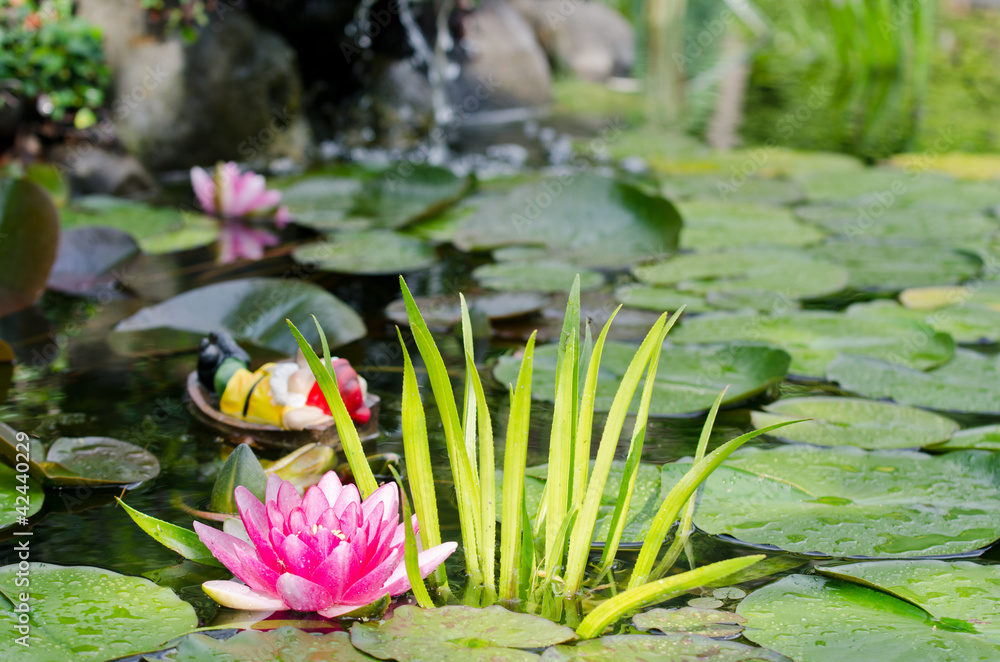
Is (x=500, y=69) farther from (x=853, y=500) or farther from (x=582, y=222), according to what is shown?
(x=853, y=500)

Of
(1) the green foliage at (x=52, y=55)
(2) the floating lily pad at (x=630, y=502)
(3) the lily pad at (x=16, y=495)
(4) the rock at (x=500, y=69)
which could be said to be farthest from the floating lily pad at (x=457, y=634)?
(4) the rock at (x=500, y=69)

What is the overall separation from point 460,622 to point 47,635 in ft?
1.41

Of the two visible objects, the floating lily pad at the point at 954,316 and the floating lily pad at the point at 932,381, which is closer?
the floating lily pad at the point at 932,381

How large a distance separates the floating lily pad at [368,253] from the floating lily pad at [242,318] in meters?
0.53

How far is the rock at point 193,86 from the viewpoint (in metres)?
3.73

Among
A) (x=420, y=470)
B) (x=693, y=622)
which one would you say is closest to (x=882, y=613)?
(x=693, y=622)

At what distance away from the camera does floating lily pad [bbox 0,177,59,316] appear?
2.08m

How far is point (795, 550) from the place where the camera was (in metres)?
1.11

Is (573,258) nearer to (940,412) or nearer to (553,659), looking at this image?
(940,412)

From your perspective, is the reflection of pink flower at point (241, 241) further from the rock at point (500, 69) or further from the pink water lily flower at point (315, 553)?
the rock at point (500, 69)

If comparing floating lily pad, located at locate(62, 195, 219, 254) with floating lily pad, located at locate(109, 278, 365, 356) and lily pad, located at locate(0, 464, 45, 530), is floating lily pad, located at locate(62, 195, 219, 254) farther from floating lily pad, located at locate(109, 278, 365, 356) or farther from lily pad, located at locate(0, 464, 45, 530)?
lily pad, located at locate(0, 464, 45, 530)

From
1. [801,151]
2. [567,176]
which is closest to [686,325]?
[567,176]

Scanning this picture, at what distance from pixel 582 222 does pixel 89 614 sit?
2.02m

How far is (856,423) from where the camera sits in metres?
1.51
